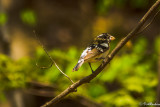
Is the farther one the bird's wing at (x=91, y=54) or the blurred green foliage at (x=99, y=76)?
the blurred green foliage at (x=99, y=76)

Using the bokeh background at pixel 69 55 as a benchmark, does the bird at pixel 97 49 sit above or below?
below

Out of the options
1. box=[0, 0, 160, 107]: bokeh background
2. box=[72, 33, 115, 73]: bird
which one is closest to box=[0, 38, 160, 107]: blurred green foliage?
box=[0, 0, 160, 107]: bokeh background

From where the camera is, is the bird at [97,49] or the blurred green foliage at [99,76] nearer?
the bird at [97,49]

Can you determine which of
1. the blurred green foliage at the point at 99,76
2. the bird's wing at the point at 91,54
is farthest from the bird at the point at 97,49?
the blurred green foliage at the point at 99,76

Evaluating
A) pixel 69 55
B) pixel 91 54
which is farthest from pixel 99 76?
pixel 91 54

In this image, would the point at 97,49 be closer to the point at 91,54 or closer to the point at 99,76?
the point at 91,54

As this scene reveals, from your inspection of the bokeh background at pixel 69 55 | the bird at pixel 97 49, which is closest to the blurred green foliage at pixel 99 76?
the bokeh background at pixel 69 55

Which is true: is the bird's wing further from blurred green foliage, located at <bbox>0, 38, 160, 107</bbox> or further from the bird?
blurred green foliage, located at <bbox>0, 38, 160, 107</bbox>

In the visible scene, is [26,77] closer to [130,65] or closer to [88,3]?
[130,65]

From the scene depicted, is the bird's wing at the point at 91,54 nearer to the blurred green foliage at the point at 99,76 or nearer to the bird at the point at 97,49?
the bird at the point at 97,49
